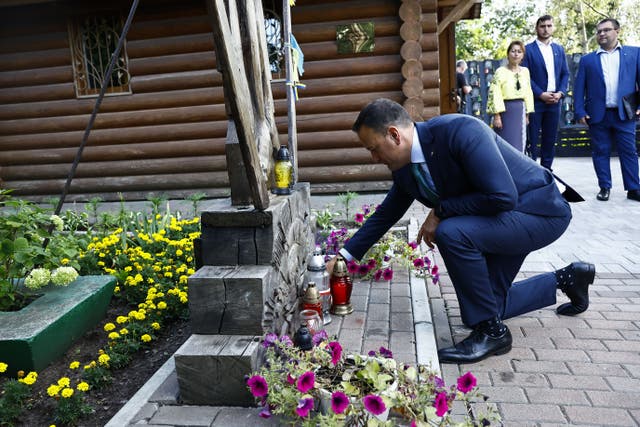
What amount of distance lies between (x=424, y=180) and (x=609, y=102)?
5040 millimetres

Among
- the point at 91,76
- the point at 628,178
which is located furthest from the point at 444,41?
the point at 91,76

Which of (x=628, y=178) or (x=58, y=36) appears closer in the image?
(x=628, y=178)

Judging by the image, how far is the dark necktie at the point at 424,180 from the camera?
9.53ft

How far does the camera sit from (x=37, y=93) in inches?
324

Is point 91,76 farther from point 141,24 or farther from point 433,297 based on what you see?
point 433,297

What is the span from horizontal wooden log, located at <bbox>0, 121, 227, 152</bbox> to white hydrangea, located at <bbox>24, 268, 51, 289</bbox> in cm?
502

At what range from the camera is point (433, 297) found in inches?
147

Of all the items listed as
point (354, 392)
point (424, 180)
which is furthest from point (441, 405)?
point (424, 180)

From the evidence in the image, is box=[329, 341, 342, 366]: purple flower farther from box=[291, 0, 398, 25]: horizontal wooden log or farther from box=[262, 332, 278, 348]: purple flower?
box=[291, 0, 398, 25]: horizontal wooden log

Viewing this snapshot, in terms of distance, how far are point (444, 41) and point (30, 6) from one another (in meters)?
8.12

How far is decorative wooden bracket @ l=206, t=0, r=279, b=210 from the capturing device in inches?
90.2

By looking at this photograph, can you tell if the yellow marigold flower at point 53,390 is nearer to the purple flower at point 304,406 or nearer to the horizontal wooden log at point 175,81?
the purple flower at point 304,406

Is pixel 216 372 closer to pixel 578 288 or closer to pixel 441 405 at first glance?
pixel 441 405

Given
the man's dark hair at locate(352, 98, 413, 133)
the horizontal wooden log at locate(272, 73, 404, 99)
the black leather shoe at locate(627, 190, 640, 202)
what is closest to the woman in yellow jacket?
the horizontal wooden log at locate(272, 73, 404, 99)
